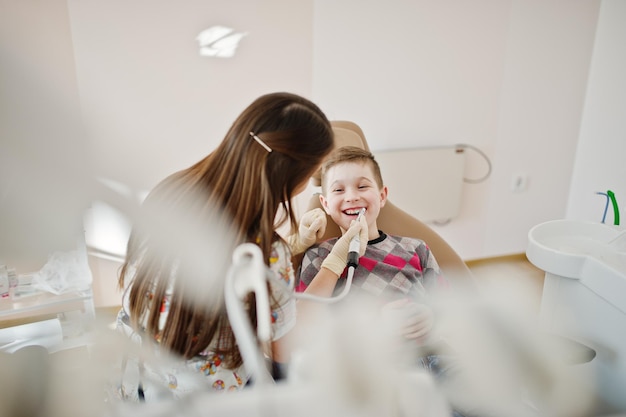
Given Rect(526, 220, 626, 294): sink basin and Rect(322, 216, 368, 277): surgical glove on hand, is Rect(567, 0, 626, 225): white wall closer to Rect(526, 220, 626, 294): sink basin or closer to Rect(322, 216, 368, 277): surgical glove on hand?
Rect(526, 220, 626, 294): sink basin

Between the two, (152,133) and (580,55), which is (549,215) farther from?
(152,133)

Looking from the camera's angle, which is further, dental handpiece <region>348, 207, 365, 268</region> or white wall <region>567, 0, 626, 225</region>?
white wall <region>567, 0, 626, 225</region>

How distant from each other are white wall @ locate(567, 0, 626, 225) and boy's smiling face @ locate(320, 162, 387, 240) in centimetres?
56

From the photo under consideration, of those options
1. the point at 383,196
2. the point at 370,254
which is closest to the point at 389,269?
the point at 370,254

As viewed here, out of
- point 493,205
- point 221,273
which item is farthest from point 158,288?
point 493,205

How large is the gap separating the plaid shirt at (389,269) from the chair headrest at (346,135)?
0.13m

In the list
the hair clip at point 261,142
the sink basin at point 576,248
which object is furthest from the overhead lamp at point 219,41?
the sink basin at point 576,248

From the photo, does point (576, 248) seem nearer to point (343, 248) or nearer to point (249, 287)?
point (343, 248)

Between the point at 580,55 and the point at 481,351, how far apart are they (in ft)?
2.54

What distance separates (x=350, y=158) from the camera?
3.16ft

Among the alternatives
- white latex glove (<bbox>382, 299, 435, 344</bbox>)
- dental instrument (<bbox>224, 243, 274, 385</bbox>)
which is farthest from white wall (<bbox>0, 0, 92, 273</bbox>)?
white latex glove (<bbox>382, 299, 435, 344</bbox>)

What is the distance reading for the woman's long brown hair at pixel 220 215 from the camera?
0.70 m

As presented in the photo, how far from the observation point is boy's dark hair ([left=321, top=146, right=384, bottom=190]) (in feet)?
3.12

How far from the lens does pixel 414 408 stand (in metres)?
0.64
